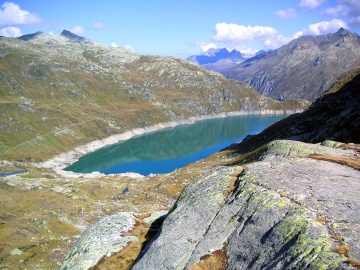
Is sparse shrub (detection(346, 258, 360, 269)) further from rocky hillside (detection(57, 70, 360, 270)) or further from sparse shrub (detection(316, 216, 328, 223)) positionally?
sparse shrub (detection(316, 216, 328, 223))

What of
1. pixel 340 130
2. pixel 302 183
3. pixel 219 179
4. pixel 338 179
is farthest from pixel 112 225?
pixel 340 130

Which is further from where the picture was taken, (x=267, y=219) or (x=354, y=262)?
(x=267, y=219)

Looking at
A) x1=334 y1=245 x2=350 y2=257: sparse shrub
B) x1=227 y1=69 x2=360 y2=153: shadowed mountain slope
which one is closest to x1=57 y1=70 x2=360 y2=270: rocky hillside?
x1=334 y1=245 x2=350 y2=257: sparse shrub

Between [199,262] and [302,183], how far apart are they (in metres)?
8.35

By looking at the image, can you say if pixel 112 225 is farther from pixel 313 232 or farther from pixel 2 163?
pixel 2 163

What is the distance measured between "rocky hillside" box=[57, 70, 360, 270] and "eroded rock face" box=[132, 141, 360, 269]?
0.04 metres

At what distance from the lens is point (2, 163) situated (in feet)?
410

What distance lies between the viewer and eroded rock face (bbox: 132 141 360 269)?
13.9 meters

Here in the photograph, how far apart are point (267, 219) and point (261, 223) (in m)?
0.39

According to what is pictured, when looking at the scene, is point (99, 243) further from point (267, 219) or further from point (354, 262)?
point (354, 262)

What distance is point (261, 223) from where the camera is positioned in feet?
54.5

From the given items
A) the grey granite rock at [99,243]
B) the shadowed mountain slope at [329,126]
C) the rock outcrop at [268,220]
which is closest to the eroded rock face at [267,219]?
the rock outcrop at [268,220]

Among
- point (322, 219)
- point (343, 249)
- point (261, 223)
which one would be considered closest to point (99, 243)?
point (261, 223)

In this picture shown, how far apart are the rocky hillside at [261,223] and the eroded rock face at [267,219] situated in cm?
4
